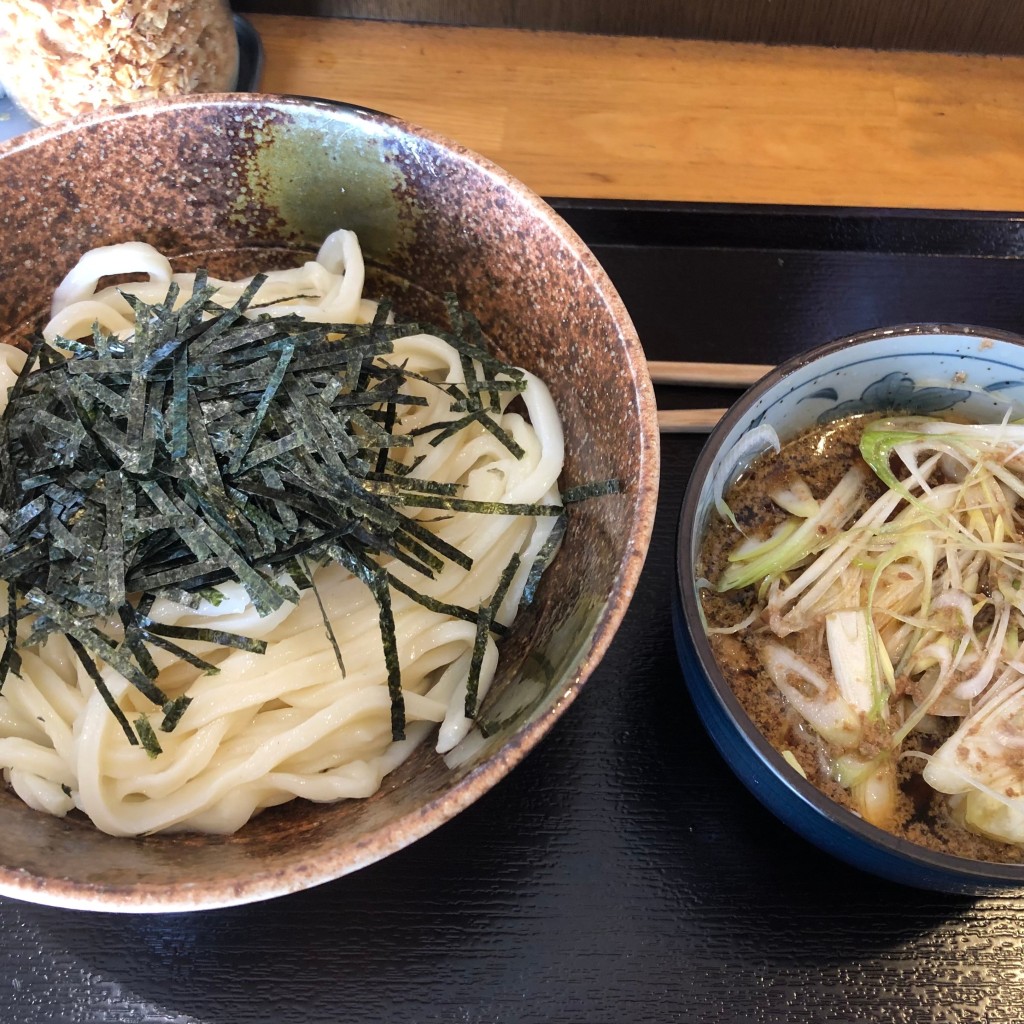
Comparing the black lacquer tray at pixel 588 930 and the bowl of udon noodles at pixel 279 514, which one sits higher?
the bowl of udon noodles at pixel 279 514

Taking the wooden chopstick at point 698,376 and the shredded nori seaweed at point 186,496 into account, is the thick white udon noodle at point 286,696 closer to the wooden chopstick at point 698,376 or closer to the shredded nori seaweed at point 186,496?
the shredded nori seaweed at point 186,496

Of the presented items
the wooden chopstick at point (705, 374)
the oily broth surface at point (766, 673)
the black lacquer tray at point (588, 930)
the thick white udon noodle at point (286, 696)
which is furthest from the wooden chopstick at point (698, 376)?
the black lacquer tray at point (588, 930)

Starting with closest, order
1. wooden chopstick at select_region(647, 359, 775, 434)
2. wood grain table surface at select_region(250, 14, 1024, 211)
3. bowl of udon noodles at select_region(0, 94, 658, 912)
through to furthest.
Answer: bowl of udon noodles at select_region(0, 94, 658, 912) < wooden chopstick at select_region(647, 359, 775, 434) < wood grain table surface at select_region(250, 14, 1024, 211)

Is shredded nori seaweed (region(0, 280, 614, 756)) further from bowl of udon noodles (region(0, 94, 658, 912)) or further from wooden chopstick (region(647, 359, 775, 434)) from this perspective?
wooden chopstick (region(647, 359, 775, 434))

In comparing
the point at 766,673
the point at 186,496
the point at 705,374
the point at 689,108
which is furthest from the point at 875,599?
the point at 689,108

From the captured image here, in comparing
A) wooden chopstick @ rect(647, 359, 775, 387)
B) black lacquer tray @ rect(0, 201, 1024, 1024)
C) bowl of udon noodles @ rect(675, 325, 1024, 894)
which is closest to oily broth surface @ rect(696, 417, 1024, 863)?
bowl of udon noodles @ rect(675, 325, 1024, 894)

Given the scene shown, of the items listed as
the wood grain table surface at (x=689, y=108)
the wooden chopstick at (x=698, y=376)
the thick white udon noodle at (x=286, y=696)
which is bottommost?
the thick white udon noodle at (x=286, y=696)

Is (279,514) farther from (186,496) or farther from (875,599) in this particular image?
(875,599)
